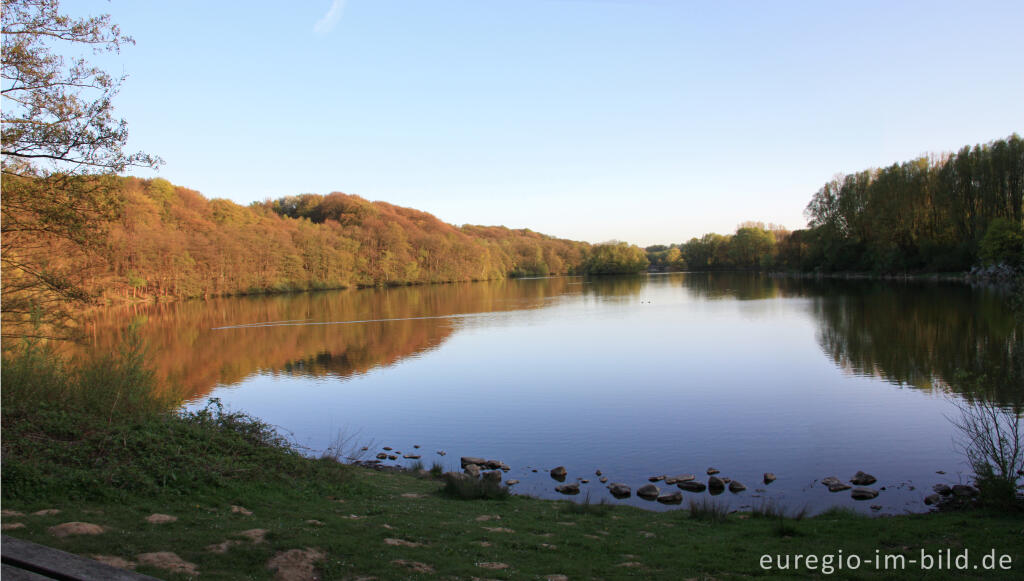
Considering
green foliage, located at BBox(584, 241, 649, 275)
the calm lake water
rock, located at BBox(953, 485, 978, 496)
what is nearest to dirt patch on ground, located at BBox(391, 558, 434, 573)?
the calm lake water

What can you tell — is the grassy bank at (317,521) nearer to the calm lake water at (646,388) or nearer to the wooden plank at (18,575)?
the wooden plank at (18,575)

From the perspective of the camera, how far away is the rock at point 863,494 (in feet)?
31.6

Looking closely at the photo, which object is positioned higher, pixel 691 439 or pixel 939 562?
pixel 939 562

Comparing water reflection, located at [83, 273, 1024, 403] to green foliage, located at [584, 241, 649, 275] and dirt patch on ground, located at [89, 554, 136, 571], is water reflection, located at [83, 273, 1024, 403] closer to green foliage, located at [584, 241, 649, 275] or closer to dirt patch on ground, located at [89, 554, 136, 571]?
dirt patch on ground, located at [89, 554, 136, 571]

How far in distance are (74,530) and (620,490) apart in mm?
7686

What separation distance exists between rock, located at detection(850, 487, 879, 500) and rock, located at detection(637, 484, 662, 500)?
3.17m

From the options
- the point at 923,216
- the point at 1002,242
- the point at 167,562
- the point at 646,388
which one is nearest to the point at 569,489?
the point at 167,562

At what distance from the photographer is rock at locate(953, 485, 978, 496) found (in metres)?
8.85

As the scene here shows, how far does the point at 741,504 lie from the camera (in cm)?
945

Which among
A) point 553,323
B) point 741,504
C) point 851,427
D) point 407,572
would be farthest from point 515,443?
point 553,323

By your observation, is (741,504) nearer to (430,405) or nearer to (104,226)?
(430,405)

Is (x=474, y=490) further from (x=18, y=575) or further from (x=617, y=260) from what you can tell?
(x=617, y=260)

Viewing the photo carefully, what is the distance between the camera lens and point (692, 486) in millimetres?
10258

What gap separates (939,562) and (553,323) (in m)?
32.9
